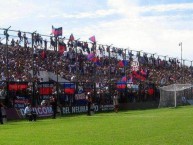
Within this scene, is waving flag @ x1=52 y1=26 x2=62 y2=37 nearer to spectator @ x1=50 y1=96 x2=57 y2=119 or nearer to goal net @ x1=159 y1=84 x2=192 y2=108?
spectator @ x1=50 y1=96 x2=57 y2=119

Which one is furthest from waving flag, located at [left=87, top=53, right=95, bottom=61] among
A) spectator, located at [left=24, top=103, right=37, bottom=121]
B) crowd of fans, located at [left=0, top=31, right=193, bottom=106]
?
spectator, located at [left=24, top=103, right=37, bottom=121]

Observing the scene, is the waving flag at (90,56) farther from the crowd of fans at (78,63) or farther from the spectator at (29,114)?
the spectator at (29,114)

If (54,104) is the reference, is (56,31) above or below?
above

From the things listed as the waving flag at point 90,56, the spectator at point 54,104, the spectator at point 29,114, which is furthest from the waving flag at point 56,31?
the spectator at point 29,114

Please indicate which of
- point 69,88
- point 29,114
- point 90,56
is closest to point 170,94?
point 90,56

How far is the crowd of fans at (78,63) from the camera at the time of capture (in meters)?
38.8

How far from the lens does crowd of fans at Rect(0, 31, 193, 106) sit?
38812 millimetres

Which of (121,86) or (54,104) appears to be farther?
(121,86)

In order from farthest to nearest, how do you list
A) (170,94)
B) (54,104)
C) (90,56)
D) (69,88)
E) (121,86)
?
(170,94) → (121,86) → (90,56) → (69,88) → (54,104)

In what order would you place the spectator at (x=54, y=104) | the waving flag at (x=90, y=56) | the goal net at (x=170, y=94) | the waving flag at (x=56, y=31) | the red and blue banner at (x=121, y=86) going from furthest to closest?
the goal net at (x=170, y=94)
the red and blue banner at (x=121, y=86)
the waving flag at (x=90, y=56)
the waving flag at (x=56, y=31)
the spectator at (x=54, y=104)

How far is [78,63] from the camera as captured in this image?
45.0 m

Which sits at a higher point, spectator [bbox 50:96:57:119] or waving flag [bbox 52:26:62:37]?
waving flag [bbox 52:26:62:37]

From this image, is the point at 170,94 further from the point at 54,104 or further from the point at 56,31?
the point at 54,104

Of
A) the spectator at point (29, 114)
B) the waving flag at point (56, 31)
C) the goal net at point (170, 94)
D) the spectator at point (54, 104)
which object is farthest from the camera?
the goal net at point (170, 94)
